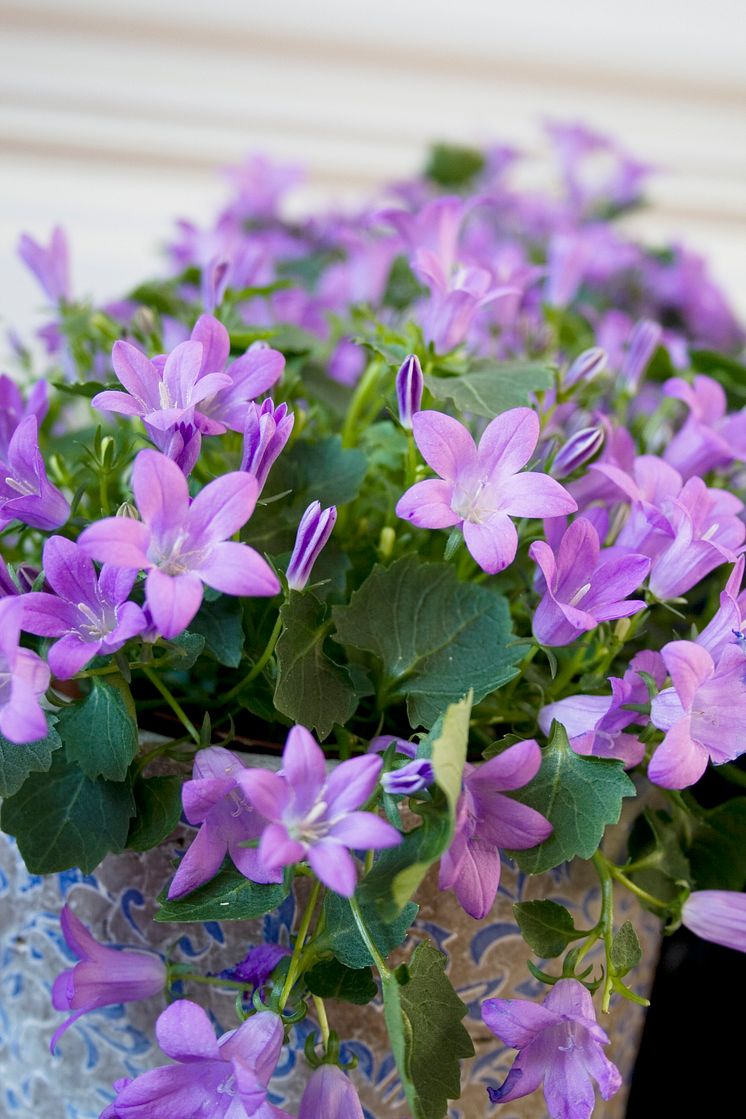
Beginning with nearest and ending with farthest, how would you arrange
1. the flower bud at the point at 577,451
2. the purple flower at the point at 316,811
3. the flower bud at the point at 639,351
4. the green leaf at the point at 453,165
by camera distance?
1. the purple flower at the point at 316,811
2. the flower bud at the point at 577,451
3. the flower bud at the point at 639,351
4. the green leaf at the point at 453,165

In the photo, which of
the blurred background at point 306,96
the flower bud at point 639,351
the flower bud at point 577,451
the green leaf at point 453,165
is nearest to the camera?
the flower bud at point 577,451

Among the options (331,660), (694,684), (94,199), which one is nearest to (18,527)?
(331,660)

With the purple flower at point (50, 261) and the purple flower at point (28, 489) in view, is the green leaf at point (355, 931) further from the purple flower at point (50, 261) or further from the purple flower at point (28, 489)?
the purple flower at point (50, 261)

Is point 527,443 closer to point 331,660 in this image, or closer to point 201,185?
point 331,660

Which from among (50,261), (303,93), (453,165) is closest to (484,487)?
(50,261)

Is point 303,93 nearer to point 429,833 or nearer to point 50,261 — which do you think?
point 50,261

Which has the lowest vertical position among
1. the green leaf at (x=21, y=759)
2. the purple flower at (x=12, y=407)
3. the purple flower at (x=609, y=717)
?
the green leaf at (x=21, y=759)

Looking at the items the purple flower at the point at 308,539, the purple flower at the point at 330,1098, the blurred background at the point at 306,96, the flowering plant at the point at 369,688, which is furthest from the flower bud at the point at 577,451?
the blurred background at the point at 306,96

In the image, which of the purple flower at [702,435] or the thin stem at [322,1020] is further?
the purple flower at [702,435]
